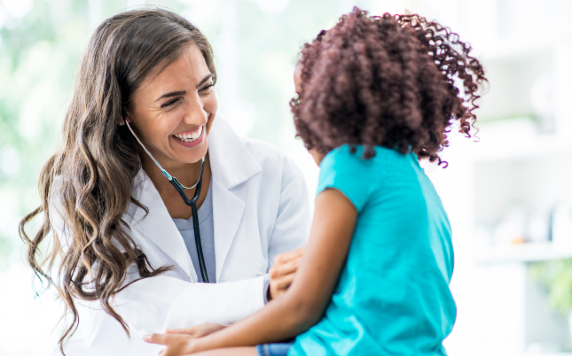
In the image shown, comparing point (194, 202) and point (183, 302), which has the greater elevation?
point (194, 202)

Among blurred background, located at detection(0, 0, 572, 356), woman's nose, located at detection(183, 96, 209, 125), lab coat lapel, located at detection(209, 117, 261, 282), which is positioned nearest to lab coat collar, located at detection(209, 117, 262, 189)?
lab coat lapel, located at detection(209, 117, 261, 282)

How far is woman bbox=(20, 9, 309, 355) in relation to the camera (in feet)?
4.65

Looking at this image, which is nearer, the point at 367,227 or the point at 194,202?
the point at 367,227

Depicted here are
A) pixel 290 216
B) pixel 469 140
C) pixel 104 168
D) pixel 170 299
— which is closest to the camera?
pixel 170 299

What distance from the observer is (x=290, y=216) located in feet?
5.52

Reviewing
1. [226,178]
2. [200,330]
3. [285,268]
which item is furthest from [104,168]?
[285,268]

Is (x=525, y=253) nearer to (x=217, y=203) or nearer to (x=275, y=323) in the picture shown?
(x=217, y=203)

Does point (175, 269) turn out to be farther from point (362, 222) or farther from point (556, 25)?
point (556, 25)

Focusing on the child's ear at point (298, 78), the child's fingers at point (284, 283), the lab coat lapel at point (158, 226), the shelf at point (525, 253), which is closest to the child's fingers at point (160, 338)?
the child's fingers at point (284, 283)

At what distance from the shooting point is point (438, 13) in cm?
296

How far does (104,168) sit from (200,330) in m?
0.59

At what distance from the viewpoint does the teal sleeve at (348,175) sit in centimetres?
87

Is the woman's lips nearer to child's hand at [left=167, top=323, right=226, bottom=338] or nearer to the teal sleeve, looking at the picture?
child's hand at [left=167, top=323, right=226, bottom=338]

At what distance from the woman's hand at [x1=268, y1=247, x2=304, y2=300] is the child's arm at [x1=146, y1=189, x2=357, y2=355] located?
0.08 m
